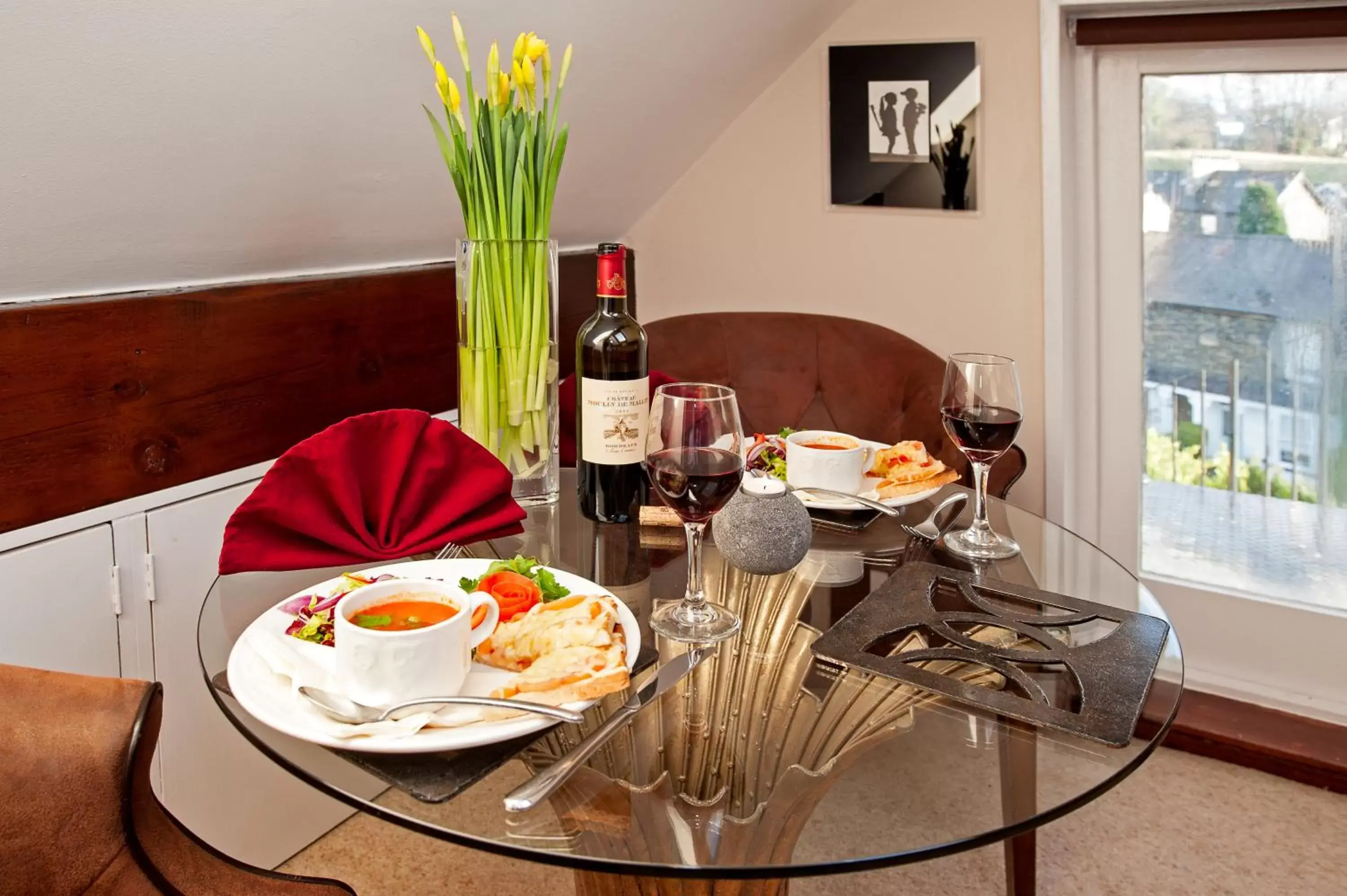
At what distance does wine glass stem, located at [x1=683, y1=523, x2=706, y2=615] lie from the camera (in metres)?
1.26

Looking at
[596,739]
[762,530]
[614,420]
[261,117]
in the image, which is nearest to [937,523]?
[762,530]

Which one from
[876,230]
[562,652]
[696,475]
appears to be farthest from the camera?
[876,230]

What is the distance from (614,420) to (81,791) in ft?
2.58

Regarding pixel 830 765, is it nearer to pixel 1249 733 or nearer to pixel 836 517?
pixel 836 517

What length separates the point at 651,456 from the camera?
1.22 m

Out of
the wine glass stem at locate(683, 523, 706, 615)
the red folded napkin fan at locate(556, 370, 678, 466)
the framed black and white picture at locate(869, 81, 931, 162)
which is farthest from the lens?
the framed black and white picture at locate(869, 81, 931, 162)

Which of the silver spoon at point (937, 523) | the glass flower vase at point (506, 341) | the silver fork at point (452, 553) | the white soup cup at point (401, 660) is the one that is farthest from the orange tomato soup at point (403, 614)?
the silver spoon at point (937, 523)

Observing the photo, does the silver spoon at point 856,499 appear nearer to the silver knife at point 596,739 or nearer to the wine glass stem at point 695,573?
the wine glass stem at point 695,573

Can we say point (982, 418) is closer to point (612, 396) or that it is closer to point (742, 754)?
point (612, 396)

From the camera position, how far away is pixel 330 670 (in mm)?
1086

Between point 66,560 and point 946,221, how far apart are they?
2.07 metres

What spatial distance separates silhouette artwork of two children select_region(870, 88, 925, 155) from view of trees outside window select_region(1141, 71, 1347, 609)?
1.75 ft

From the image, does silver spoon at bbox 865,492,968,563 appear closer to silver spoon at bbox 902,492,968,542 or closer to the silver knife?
silver spoon at bbox 902,492,968,542

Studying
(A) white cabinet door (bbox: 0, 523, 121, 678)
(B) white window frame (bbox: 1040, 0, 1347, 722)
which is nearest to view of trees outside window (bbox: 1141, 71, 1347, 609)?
(B) white window frame (bbox: 1040, 0, 1347, 722)
